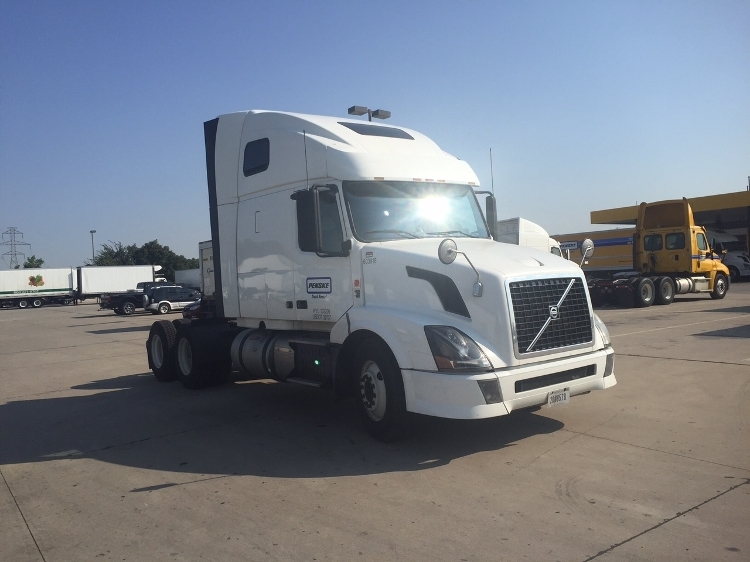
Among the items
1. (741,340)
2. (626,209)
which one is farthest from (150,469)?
(626,209)

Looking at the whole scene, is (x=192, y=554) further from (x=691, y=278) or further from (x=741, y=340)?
(x=691, y=278)

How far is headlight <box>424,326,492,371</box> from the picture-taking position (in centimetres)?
591

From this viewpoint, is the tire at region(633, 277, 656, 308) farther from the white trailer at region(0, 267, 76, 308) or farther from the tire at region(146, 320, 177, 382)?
the white trailer at region(0, 267, 76, 308)

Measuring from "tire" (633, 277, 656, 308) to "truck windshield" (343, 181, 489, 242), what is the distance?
17.5m

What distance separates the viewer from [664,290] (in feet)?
79.4

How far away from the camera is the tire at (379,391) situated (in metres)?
6.34

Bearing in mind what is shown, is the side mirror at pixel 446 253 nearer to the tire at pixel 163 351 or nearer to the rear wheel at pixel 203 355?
the rear wheel at pixel 203 355

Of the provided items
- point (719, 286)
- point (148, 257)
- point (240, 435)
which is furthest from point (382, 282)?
point (148, 257)

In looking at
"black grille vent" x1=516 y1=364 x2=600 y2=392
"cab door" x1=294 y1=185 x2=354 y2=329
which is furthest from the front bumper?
"cab door" x1=294 y1=185 x2=354 y2=329

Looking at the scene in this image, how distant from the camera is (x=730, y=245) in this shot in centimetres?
4522

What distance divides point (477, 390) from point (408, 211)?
2.49 m

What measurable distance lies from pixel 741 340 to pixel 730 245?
36.7m

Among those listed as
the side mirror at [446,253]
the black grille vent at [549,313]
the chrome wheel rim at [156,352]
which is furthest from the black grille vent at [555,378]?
the chrome wheel rim at [156,352]

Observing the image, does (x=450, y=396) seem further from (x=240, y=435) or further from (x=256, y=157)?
(x=256, y=157)
